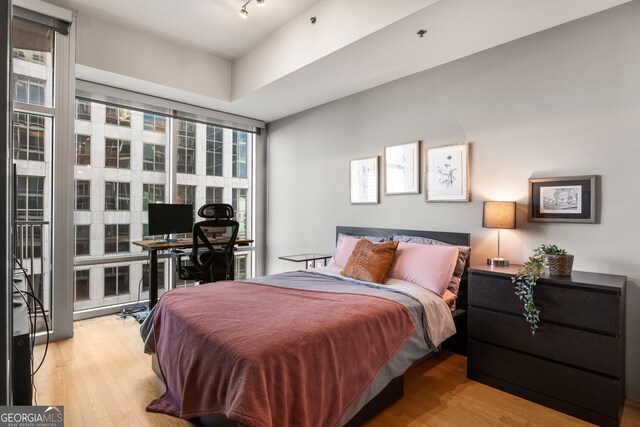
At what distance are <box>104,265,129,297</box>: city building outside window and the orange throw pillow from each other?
111 inches

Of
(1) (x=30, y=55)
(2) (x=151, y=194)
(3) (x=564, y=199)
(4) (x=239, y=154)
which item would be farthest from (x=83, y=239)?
(3) (x=564, y=199)

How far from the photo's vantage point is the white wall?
3.22m

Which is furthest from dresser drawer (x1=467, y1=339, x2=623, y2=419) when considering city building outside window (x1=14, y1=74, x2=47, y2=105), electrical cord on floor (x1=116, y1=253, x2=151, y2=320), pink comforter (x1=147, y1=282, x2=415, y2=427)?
city building outside window (x1=14, y1=74, x2=47, y2=105)

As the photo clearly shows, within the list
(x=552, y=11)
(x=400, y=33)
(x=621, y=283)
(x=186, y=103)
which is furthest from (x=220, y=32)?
(x=621, y=283)

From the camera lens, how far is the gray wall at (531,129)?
2.25m

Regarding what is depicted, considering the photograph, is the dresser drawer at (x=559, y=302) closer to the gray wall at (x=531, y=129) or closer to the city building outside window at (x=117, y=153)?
the gray wall at (x=531, y=129)

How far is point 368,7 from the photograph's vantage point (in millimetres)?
2547

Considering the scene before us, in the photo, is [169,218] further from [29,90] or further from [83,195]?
[29,90]

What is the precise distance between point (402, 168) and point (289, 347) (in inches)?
95.3

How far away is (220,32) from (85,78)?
4.92 ft

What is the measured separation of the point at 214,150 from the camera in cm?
484

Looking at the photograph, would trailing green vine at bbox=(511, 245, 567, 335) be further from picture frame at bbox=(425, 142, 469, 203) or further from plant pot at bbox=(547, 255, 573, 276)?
picture frame at bbox=(425, 142, 469, 203)

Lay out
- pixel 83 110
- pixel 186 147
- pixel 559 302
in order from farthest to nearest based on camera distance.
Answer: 1. pixel 186 147
2. pixel 83 110
3. pixel 559 302

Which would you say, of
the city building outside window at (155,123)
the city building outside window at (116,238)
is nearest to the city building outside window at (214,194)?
the city building outside window at (155,123)
